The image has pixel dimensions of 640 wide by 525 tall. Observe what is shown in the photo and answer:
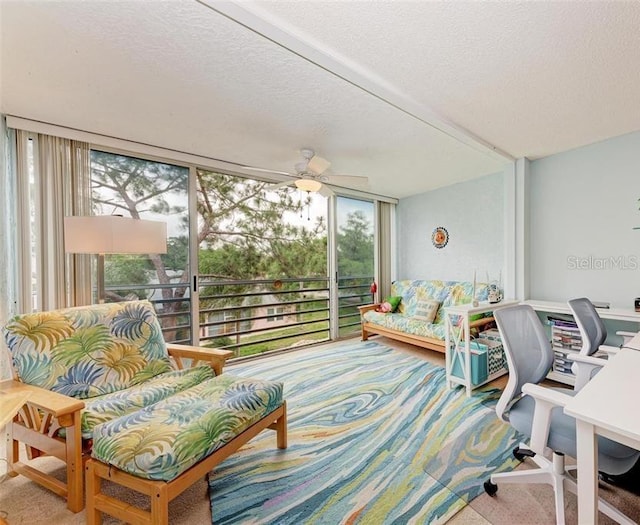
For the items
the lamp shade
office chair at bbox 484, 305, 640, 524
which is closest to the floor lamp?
the lamp shade

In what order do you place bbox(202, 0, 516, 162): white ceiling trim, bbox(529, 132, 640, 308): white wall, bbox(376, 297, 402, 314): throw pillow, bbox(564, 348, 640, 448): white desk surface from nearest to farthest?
bbox(564, 348, 640, 448): white desk surface
bbox(202, 0, 516, 162): white ceiling trim
bbox(529, 132, 640, 308): white wall
bbox(376, 297, 402, 314): throw pillow

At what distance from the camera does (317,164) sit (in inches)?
101

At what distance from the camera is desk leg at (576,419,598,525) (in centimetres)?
94

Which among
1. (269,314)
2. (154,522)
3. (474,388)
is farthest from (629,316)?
(269,314)

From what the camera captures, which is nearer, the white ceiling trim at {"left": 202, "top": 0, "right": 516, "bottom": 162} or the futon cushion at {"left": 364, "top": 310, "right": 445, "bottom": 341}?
the white ceiling trim at {"left": 202, "top": 0, "right": 516, "bottom": 162}

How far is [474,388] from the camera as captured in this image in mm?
2652

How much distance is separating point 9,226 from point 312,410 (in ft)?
8.98

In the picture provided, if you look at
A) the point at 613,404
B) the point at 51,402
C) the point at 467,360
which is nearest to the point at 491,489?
the point at 613,404

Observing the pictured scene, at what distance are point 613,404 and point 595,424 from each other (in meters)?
0.17

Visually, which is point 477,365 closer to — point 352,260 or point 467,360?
point 467,360

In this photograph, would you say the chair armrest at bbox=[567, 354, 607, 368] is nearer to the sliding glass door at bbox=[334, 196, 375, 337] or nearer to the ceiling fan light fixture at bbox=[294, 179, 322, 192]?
the ceiling fan light fixture at bbox=[294, 179, 322, 192]

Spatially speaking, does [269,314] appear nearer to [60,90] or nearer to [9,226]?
[9,226]

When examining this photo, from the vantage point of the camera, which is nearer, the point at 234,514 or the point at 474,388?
the point at 234,514

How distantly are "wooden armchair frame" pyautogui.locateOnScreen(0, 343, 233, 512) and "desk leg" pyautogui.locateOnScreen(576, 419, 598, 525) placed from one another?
2.02 meters
